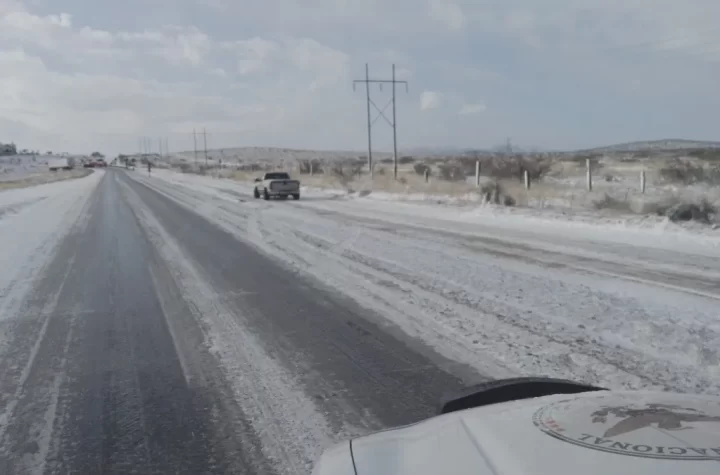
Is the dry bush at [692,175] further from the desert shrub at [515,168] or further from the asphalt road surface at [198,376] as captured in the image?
the asphalt road surface at [198,376]

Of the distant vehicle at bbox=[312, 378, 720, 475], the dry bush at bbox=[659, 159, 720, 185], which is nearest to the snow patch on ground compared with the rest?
the distant vehicle at bbox=[312, 378, 720, 475]

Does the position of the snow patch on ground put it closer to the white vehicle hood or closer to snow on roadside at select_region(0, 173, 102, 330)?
the white vehicle hood

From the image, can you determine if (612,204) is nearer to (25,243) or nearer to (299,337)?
(25,243)

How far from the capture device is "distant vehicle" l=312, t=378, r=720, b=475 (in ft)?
6.72

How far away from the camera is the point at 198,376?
6531 mm

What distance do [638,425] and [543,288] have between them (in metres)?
8.26

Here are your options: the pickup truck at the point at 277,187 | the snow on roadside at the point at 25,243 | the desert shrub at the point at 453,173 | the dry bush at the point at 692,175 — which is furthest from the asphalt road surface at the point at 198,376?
the desert shrub at the point at 453,173

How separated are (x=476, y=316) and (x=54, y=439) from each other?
16.8 feet

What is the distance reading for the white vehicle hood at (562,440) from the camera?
6.71ft

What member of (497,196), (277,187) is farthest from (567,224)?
(277,187)

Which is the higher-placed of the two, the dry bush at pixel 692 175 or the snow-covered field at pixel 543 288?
the dry bush at pixel 692 175

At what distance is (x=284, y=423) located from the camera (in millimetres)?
5266

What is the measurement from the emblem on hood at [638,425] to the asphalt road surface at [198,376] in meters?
2.33

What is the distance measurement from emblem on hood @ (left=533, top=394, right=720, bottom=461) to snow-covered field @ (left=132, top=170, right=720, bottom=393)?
3.45 meters
